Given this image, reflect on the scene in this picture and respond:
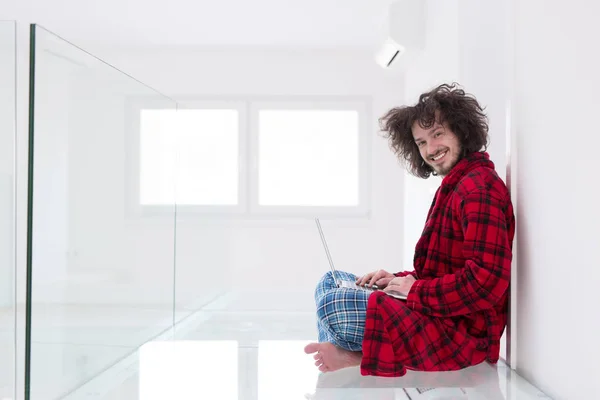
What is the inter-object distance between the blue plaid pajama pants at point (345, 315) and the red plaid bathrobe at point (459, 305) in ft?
0.21

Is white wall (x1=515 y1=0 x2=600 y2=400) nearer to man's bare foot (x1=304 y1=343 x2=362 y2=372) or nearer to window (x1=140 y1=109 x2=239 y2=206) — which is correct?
man's bare foot (x1=304 y1=343 x2=362 y2=372)

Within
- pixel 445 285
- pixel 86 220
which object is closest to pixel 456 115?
pixel 445 285

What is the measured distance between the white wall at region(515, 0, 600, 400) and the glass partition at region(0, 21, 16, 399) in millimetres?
Answer: 1473

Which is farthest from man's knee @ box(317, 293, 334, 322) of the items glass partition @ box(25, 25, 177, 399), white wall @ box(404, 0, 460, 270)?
white wall @ box(404, 0, 460, 270)

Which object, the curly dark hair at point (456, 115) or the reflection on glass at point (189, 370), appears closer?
the reflection on glass at point (189, 370)

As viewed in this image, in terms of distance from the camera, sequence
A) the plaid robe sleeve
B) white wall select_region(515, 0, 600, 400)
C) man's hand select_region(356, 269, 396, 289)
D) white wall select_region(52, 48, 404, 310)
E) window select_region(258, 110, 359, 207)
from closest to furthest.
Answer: white wall select_region(515, 0, 600, 400) < the plaid robe sleeve < man's hand select_region(356, 269, 396, 289) < white wall select_region(52, 48, 404, 310) < window select_region(258, 110, 359, 207)

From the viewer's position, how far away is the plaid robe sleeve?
1.52 metres

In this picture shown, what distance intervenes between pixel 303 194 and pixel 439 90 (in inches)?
108

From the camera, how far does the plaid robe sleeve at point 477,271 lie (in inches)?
59.7

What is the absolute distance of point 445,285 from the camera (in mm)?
1536

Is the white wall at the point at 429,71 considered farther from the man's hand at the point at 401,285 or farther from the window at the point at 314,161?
the man's hand at the point at 401,285

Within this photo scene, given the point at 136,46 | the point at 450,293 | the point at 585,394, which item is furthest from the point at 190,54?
the point at 585,394

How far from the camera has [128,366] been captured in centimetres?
202

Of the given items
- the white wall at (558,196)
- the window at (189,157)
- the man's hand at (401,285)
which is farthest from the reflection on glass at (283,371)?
the window at (189,157)
